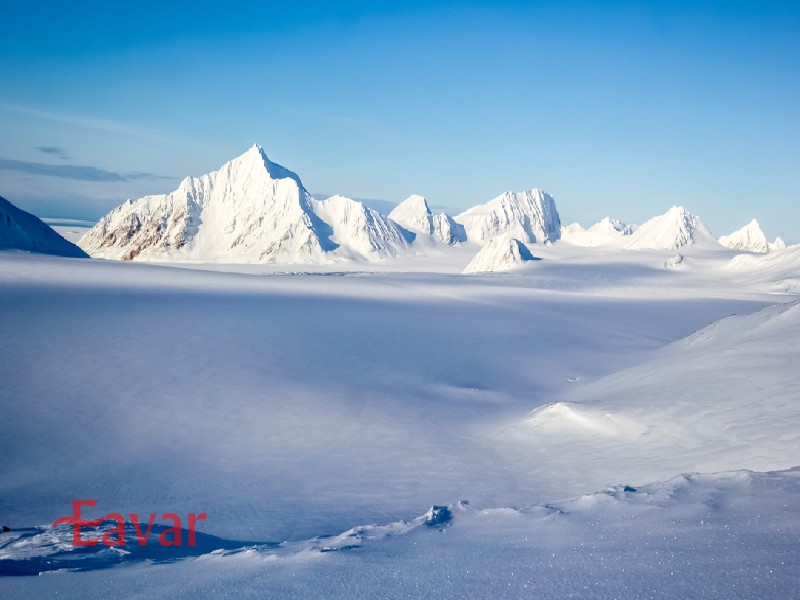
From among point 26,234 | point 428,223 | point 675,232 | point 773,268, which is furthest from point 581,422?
point 428,223

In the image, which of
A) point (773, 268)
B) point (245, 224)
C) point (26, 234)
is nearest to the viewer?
point (26, 234)

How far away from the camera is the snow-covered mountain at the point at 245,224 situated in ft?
504

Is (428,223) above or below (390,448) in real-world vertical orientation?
above

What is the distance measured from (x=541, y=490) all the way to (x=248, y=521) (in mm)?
4792

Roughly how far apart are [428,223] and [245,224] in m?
59.2

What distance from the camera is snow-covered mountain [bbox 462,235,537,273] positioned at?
88.0 metres

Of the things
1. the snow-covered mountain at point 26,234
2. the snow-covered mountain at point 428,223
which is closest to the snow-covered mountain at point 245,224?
the snow-covered mountain at point 428,223

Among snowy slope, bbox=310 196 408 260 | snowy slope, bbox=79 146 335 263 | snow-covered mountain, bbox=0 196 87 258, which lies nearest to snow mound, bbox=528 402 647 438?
snow-covered mountain, bbox=0 196 87 258

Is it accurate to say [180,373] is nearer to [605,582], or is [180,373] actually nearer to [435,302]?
[605,582]

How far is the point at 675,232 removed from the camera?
13238 centimetres

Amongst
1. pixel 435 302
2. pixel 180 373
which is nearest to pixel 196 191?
pixel 435 302

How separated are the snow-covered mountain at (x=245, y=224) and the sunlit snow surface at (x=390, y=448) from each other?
12427 cm

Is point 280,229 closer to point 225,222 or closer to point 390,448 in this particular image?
point 225,222

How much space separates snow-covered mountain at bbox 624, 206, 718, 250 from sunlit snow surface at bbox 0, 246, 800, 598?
114948 millimetres
